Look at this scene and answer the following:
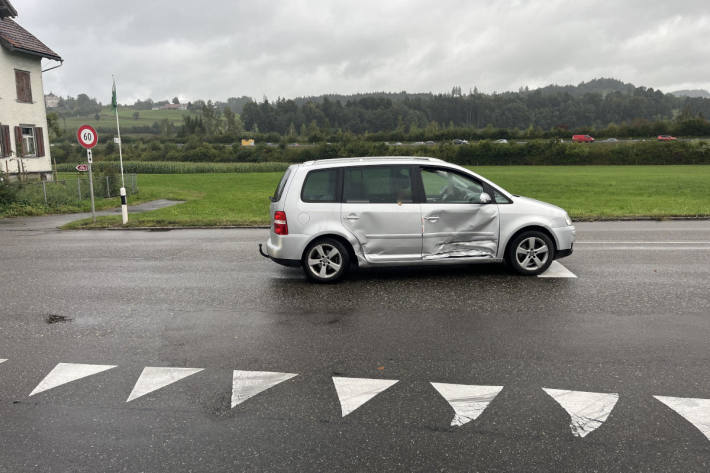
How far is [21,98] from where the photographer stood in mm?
29719

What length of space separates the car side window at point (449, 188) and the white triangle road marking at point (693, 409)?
430 cm

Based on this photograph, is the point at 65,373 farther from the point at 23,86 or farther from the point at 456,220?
the point at 23,86

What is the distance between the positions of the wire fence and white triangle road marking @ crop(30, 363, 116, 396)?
18.0 metres

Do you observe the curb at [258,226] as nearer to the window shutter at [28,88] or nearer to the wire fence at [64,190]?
the wire fence at [64,190]

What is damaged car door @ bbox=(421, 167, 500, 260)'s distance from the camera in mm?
7867

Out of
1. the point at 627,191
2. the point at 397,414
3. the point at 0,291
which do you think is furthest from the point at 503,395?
the point at 627,191

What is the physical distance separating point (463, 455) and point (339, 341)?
7.40 ft

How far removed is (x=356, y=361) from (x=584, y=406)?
1.90 meters

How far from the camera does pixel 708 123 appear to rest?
75750 millimetres

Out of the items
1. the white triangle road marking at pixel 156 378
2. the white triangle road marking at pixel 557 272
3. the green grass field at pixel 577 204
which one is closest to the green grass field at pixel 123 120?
the green grass field at pixel 577 204

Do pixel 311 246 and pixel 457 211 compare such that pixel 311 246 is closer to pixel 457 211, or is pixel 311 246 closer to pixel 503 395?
pixel 457 211

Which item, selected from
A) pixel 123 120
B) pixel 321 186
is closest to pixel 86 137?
pixel 321 186

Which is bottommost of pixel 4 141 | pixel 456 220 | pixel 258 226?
pixel 258 226

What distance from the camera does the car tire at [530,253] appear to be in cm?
805
